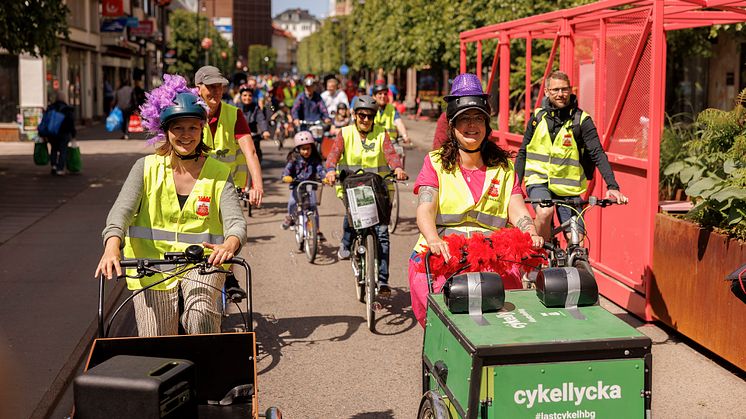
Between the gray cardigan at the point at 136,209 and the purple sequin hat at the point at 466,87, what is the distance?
1.21 metres

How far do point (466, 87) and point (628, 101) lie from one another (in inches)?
154

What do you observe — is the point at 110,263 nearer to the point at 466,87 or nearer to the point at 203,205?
the point at 203,205

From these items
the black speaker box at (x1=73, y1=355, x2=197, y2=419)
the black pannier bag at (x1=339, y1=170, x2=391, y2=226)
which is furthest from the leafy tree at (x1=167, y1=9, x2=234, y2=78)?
the black speaker box at (x1=73, y1=355, x2=197, y2=419)

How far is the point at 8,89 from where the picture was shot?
3194 cm

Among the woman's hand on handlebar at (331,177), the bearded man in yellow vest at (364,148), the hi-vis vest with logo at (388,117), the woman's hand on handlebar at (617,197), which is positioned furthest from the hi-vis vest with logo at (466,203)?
the hi-vis vest with logo at (388,117)

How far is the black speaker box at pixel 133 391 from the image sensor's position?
11.8 feet

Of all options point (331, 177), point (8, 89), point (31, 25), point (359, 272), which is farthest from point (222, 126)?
point (8, 89)

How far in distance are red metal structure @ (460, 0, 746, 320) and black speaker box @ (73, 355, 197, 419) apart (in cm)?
495

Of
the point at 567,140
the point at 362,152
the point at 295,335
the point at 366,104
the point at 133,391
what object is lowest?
the point at 295,335

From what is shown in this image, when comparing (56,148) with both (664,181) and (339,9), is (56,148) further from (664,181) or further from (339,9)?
(339,9)

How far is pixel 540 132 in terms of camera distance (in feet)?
26.2

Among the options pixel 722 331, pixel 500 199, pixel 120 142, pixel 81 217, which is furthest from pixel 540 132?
pixel 120 142

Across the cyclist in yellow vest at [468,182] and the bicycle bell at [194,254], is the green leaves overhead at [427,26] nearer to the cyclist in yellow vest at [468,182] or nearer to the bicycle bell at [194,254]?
the cyclist in yellow vest at [468,182]

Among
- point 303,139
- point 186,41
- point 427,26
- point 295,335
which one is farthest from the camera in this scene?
point 186,41
